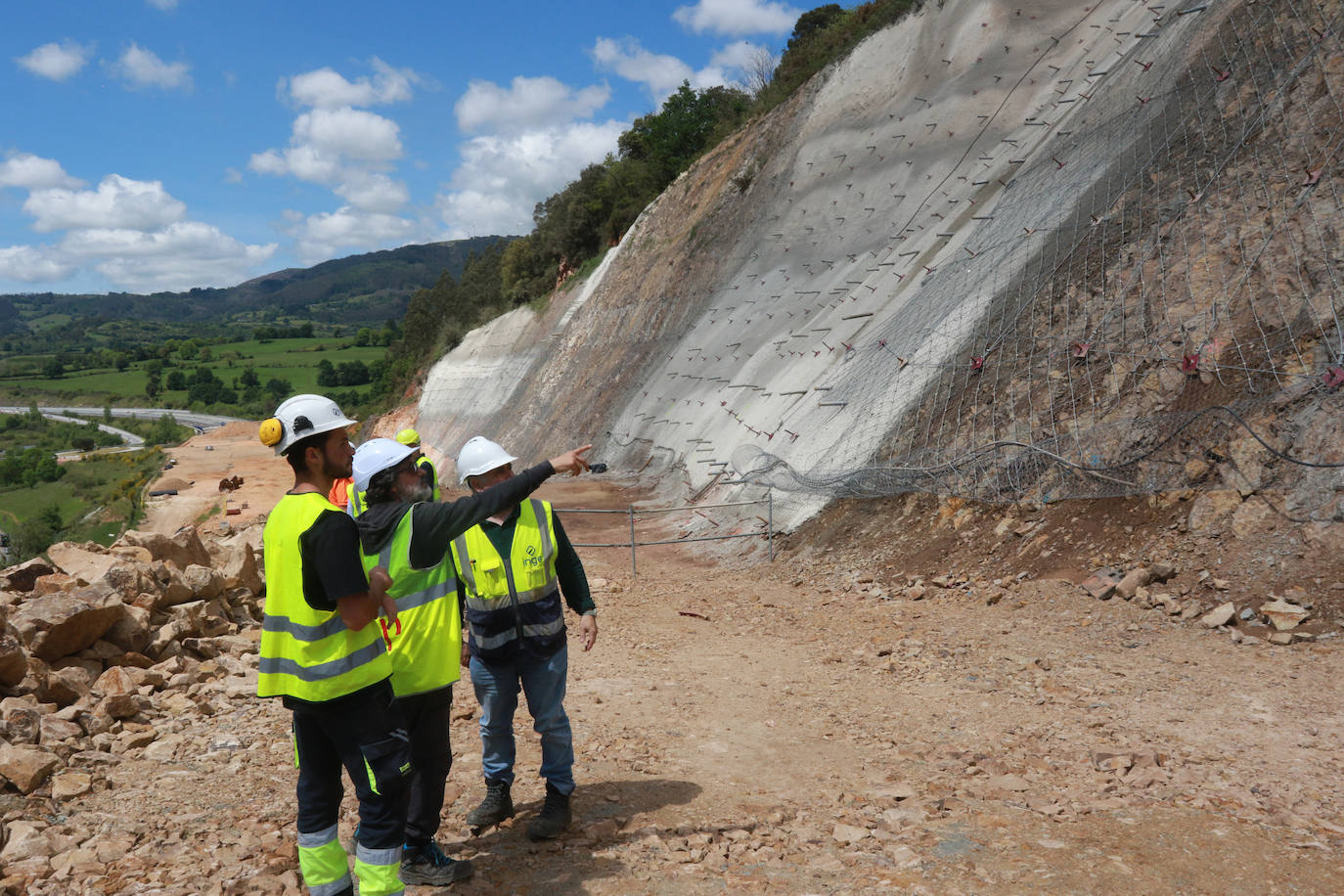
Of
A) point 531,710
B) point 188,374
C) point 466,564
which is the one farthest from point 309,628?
point 188,374

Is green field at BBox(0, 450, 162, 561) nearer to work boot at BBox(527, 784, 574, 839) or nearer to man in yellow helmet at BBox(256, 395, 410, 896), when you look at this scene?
work boot at BBox(527, 784, 574, 839)

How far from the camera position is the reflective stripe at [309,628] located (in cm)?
296

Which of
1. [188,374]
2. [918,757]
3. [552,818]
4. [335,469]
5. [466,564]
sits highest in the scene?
[188,374]

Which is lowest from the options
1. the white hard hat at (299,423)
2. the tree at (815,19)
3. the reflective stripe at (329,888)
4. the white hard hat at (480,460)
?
the reflective stripe at (329,888)

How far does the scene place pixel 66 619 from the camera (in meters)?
5.82

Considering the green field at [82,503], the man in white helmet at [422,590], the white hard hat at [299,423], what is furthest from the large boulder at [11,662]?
the green field at [82,503]

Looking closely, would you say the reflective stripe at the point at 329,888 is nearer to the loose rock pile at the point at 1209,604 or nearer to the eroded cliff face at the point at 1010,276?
the loose rock pile at the point at 1209,604

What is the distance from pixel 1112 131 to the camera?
14.9 meters


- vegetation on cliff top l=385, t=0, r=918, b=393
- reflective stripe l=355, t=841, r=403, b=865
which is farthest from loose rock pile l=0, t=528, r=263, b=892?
vegetation on cliff top l=385, t=0, r=918, b=393

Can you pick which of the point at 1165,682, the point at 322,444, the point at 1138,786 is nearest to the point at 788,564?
the point at 1165,682

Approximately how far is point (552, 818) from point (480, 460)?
1.67m

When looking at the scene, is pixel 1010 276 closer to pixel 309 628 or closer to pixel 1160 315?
pixel 1160 315

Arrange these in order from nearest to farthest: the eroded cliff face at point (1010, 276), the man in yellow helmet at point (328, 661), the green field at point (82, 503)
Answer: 1. the man in yellow helmet at point (328, 661)
2. the eroded cliff face at point (1010, 276)
3. the green field at point (82, 503)

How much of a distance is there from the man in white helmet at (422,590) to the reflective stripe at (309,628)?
344 mm
